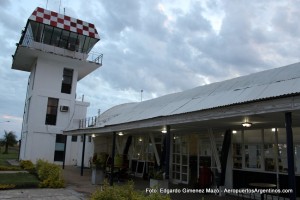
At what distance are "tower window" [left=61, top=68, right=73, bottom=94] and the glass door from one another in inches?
558

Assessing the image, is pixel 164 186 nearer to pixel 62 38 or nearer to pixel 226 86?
pixel 226 86

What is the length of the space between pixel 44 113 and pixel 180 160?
14.9 metres

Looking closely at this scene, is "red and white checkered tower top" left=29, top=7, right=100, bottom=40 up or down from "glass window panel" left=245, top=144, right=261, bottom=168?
up

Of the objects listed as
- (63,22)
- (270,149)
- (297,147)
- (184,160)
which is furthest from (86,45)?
(297,147)

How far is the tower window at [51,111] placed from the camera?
26391mm

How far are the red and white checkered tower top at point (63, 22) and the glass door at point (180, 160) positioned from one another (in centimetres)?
1532

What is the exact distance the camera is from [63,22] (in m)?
26.5

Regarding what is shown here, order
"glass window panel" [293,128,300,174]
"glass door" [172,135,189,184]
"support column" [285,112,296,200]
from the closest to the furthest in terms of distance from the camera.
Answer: "support column" [285,112,296,200] → "glass window panel" [293,128,300,174] → "glass door" [172,135,189,184]

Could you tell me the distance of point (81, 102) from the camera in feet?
99.7

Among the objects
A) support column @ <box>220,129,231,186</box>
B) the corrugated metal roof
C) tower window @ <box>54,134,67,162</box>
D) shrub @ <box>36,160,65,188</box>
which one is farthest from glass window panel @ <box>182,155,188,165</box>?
tower window @ <box>54,134,67,162</box>

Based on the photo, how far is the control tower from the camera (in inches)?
1005

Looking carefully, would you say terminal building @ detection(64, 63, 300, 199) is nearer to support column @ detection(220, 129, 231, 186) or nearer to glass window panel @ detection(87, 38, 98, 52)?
support column @ detection(220, 129, 231, 186)

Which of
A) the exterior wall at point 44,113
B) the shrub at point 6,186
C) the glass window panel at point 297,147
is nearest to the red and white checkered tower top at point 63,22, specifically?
the exterior wall at point 44,113

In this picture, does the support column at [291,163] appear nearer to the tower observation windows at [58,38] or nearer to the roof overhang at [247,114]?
the roof overhang at [247,114]
